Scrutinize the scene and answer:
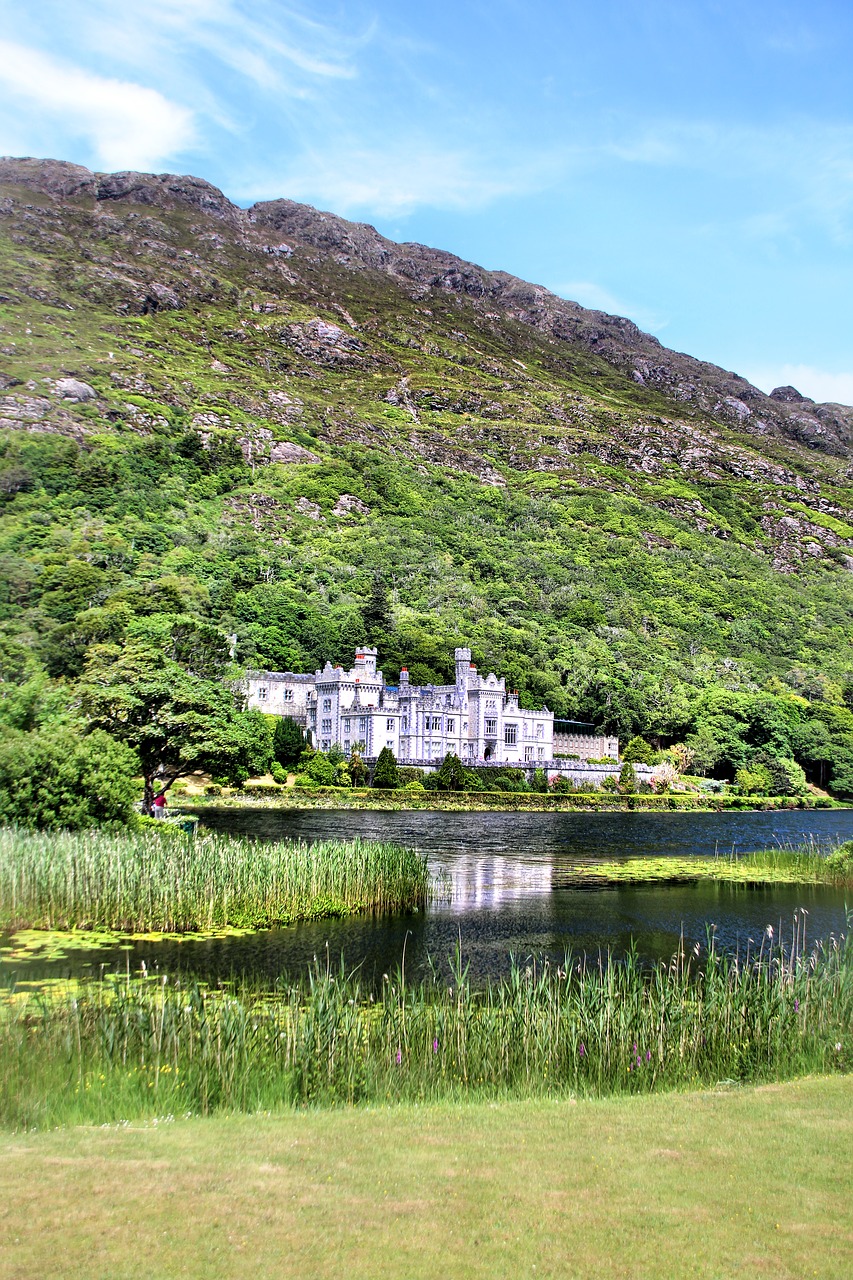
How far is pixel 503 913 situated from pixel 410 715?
5874cm

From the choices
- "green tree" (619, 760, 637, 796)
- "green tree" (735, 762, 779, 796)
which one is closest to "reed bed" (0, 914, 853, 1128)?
"green tree" (619, 760, 637, 796)

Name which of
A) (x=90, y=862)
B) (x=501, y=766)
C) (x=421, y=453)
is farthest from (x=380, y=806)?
(x=421, y=453)

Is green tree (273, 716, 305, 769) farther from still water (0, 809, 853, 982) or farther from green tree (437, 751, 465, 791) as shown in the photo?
still water (0, 809, 853, 982)

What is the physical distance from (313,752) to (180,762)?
3733 centimetres

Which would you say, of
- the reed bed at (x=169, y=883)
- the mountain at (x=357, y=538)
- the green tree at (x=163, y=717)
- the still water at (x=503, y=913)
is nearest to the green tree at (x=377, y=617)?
the mountain at (x=357, y=538)

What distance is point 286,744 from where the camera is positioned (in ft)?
244

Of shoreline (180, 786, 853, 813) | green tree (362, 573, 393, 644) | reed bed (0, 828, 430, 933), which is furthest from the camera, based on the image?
green tree (362, 573, 393, 644)

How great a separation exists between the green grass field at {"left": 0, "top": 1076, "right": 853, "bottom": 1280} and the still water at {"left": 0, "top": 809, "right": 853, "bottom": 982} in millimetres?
8852

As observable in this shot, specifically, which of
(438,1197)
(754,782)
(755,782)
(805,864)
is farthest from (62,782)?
(755,782)

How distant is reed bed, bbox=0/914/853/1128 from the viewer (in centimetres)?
1020

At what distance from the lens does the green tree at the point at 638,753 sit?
92062 millimetres

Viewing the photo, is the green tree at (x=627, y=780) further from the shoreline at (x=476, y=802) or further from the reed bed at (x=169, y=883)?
the reed bed at (x=169, y=883)

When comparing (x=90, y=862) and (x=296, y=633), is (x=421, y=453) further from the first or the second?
(x=90, y=862)

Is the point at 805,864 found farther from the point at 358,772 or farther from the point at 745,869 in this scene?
the point at 358,772
